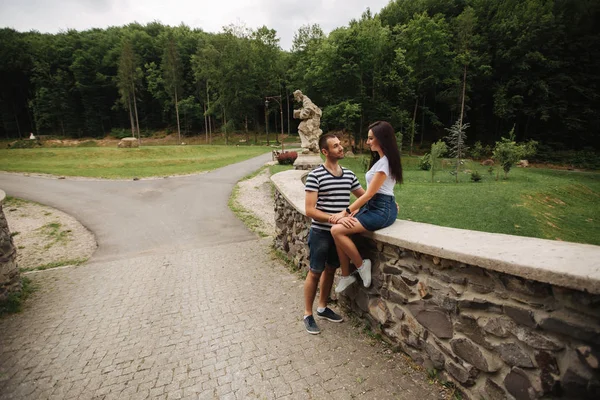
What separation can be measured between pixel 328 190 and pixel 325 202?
0.14m

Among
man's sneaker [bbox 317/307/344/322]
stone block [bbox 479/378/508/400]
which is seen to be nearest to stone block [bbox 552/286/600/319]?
stone block [bbox 479/378/508/400]

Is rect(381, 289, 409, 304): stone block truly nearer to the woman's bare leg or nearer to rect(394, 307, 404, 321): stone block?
rect(394, 307, 404, 321): stone block

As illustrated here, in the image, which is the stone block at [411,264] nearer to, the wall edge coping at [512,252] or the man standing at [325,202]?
the wall edge coping at [512,252]

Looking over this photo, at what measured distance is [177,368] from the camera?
294 cm

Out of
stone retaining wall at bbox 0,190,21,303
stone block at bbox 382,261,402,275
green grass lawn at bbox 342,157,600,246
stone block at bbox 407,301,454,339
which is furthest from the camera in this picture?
green grass lawn at bbox 342,157,600,246

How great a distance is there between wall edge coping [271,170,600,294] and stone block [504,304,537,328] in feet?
0.88

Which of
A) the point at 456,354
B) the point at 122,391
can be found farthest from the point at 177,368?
the point at 456,354

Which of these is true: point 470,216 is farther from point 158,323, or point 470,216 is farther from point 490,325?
point 158,323

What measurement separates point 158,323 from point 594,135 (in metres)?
45.9

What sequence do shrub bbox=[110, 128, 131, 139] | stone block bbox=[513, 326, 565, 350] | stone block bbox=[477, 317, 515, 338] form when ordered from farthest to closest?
shrub bbox=[110, 128, 131, 139] < stone block bbox=[477, 317, 515, 338] < stone block bbox=[513, 326, 565, 350]

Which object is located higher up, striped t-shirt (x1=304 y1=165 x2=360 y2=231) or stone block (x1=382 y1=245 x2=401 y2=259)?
striped t-shirt (x1=304 y1=165 x2=360 y2=231)

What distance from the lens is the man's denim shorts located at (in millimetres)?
3211

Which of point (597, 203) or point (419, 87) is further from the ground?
point (419, 87)

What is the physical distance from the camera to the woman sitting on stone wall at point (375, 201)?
278cm
